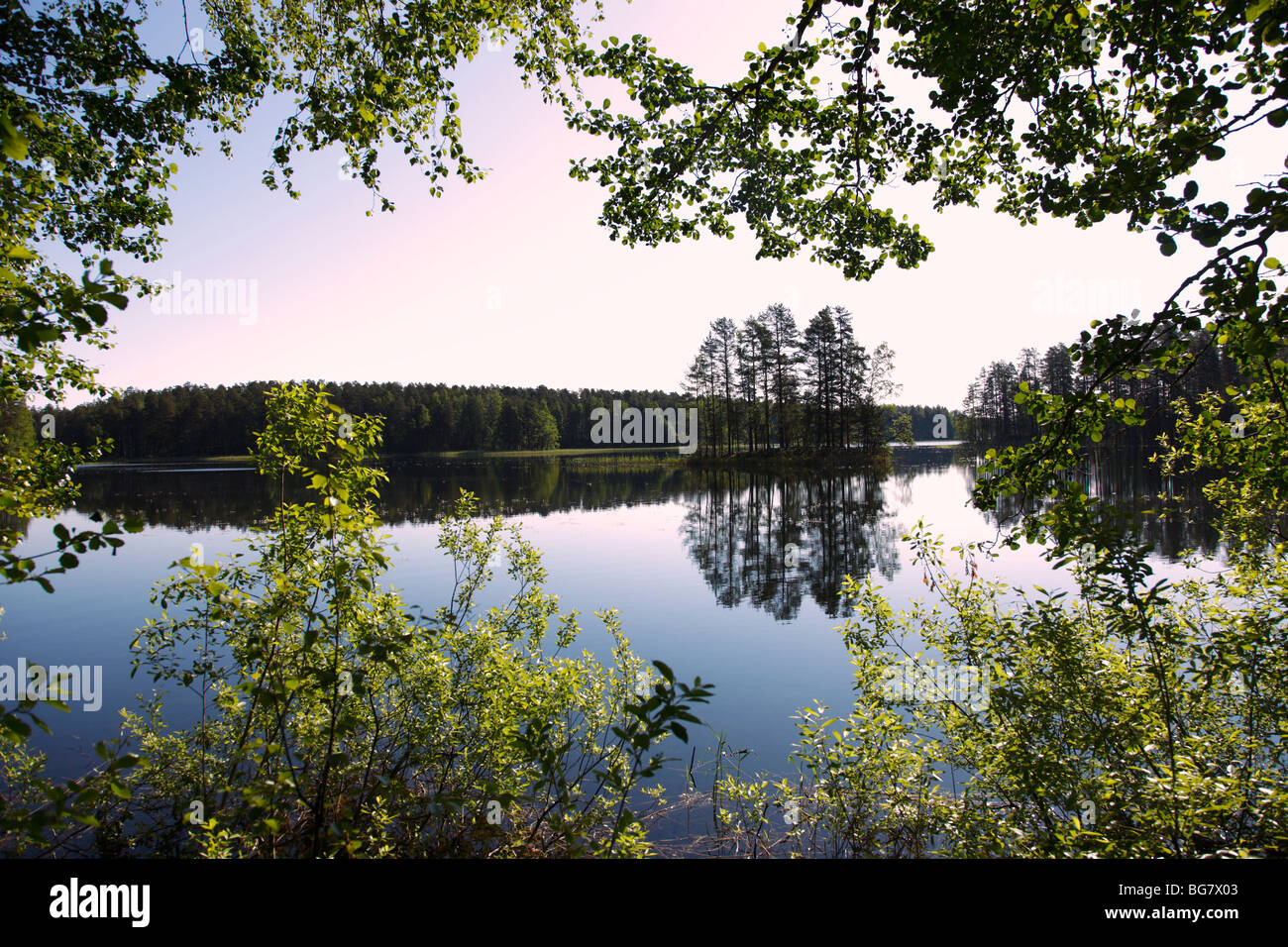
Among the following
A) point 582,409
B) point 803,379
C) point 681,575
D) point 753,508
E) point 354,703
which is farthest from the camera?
point 582,409

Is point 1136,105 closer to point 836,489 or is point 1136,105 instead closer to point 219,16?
point 219,16

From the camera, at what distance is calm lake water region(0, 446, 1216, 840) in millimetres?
9070

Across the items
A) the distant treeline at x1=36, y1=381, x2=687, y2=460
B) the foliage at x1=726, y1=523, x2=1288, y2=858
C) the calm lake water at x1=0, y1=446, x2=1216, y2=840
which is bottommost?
the calm lake water at x1=0, y1=446, x2=1216, y2=840

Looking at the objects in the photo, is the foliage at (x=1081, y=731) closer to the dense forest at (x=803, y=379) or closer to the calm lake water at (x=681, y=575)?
the calm lake water at (x=681, y=575)

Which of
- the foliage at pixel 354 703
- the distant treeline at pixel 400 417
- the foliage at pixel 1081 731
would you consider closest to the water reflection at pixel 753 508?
the foliage at pixel 1081 731

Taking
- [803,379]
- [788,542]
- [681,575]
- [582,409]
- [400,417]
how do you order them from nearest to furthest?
[681,575], [788,542], [803,379], [400,417], [582,409]

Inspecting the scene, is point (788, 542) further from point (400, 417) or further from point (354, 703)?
point (400, 417)

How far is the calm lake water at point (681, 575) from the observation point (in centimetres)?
907

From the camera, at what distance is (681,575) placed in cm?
1725

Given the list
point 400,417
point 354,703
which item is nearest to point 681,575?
point 354,703

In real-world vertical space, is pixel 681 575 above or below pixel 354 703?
below

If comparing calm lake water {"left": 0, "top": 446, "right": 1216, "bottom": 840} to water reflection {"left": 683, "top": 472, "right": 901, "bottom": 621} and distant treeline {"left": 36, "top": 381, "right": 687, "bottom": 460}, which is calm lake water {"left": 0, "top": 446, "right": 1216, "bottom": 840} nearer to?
water reflection {"left": 683, "top": 472, "right": 901, "bottom": 621}

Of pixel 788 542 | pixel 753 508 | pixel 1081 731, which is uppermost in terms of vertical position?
pixel 1081 731

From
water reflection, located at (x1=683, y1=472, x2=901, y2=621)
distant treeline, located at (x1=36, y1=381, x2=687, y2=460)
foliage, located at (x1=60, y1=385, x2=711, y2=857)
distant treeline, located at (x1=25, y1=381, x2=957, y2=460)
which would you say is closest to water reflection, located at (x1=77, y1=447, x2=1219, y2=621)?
water reflection, located at (x1=683, y1=472, x2=901, y2=621)
